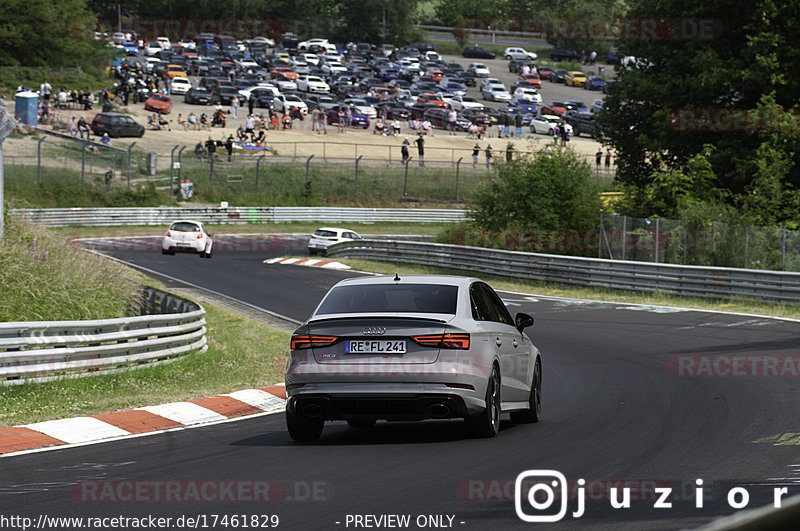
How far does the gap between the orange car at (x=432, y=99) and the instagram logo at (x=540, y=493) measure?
78.2m

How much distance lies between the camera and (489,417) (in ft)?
31.6

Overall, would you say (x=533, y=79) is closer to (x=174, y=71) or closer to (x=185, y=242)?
(x=174, y=71)

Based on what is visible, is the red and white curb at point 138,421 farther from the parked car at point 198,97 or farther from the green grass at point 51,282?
the parked car at point 198,97

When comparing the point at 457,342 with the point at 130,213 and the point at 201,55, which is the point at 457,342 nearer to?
the point at 130,213

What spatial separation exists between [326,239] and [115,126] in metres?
25.0

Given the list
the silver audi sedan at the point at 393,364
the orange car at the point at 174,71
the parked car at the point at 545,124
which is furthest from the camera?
the orange car at the point at 174,71

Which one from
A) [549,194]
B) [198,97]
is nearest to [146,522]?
[549,194]

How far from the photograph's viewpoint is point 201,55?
101m

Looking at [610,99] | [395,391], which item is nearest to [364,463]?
[395,391]

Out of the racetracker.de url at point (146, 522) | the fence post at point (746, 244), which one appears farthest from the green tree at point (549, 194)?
the racetracker.de url at point (146, 522)

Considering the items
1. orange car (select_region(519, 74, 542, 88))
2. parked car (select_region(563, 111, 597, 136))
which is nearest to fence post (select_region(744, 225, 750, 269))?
parked car (select_region(563, 111, 597, 136))

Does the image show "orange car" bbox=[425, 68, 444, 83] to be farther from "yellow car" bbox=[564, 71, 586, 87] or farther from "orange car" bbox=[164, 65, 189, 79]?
"orange car" bbox=[164, 65, 189, 79]

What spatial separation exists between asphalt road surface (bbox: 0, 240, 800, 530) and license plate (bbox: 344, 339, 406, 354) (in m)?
0.80

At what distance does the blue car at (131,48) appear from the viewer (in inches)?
4028
